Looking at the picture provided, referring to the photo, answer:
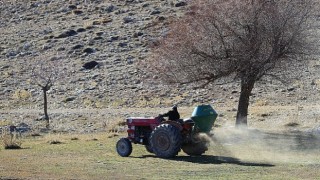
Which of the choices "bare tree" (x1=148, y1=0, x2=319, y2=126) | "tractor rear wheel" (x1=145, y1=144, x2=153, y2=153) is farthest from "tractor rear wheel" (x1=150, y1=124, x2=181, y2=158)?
"bare tree" (x1=148, y1=0, x2=319, y2=126)

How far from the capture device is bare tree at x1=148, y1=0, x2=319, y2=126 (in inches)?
1251

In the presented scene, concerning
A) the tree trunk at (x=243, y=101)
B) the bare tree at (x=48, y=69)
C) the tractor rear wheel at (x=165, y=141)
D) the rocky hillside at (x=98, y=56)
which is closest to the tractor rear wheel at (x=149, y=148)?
the tractor rear wheel at (x=165, y=141)

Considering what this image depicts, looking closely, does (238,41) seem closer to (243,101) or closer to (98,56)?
(243,101)

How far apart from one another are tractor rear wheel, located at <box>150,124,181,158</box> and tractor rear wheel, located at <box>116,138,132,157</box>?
44.6 inches

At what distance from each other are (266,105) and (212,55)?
16.1 meters

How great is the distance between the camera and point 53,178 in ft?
57.5

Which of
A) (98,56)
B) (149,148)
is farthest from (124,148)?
(98,56)

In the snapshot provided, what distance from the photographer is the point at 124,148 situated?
23922 mm

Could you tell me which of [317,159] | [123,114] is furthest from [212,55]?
[123,114]

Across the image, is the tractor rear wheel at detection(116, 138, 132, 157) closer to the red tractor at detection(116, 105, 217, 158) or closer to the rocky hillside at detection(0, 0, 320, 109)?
the red tractor at detection(116, 105, 217, 158)

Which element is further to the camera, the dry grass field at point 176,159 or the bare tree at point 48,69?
the bare tree at point 48,69

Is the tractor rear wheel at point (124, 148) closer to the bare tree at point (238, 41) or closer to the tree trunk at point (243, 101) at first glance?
the bare tree at point (238, 41)

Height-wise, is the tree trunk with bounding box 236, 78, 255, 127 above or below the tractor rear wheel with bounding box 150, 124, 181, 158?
above

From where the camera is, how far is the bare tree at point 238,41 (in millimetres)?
31766
